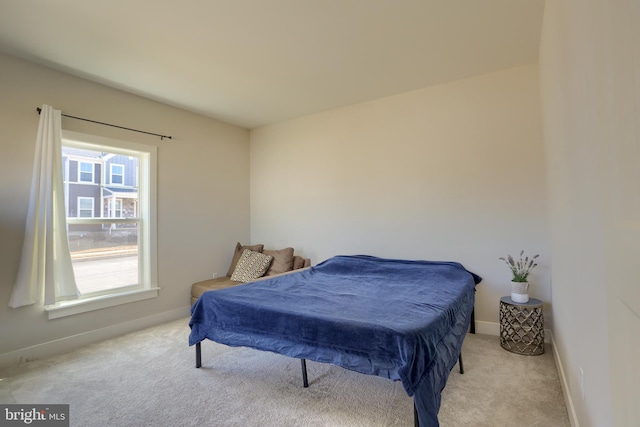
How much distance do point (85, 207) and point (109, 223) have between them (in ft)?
0.93

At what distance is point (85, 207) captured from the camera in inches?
128

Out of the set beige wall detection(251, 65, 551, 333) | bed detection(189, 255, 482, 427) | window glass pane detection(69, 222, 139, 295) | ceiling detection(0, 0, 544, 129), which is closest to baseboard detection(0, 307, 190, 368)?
window glass pane detection(69, 222, 139, 295)

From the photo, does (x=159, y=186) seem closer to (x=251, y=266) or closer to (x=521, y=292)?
(x=251, y=266)

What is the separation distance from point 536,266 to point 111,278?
4.32 m

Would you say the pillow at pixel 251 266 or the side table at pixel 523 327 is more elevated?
the pillow at pixel 251 266

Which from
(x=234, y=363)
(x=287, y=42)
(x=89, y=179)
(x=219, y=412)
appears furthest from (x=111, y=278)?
(x=287, y=42)

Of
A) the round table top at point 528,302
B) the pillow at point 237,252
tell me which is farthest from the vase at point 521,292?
the pillow at point 237,252

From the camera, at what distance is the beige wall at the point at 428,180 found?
3.05 m

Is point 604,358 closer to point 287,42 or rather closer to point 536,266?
point 536,266

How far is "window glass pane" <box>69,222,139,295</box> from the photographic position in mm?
3191

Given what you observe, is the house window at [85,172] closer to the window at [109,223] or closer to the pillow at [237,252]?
the window at [109,223]

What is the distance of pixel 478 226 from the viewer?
323 cm

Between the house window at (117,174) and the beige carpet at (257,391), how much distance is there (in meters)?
1.74

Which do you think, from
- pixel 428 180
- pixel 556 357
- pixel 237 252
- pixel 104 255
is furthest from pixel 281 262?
pixel 556 357
